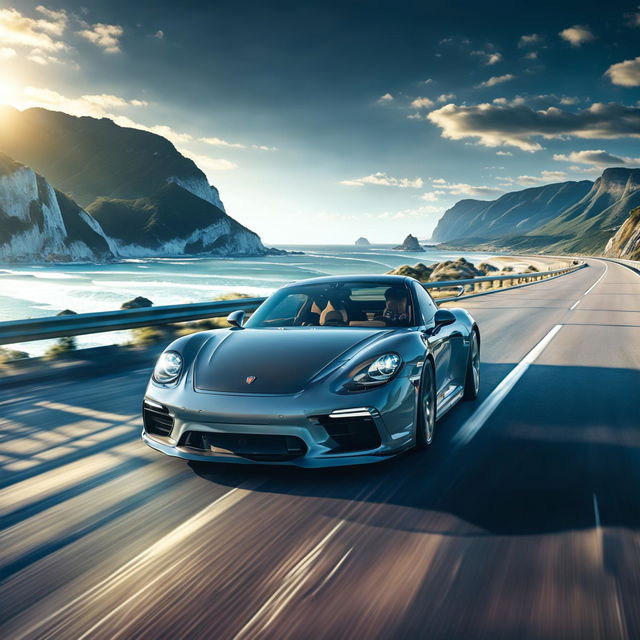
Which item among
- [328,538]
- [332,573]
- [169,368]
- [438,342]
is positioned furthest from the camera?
[438,342]

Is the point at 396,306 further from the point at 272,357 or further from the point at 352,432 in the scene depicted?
the point at 352,432

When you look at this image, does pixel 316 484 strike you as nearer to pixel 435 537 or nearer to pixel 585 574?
pixel 435 537

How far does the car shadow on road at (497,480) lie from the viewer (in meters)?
3.49

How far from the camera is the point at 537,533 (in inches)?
129

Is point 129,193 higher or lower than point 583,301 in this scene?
higher

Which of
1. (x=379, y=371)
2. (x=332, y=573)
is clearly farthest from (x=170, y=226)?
(x=332, y=573)

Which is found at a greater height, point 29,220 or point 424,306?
point 29,220

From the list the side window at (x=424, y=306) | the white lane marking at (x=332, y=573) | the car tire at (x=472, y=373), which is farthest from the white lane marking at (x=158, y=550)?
the car tire at (x=472, y=373)

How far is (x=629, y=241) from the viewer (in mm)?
134500

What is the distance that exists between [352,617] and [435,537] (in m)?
0.92

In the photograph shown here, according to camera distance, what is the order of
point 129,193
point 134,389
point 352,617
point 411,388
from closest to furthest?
point 352,617, point 411,388, point 134,389, point 129,193

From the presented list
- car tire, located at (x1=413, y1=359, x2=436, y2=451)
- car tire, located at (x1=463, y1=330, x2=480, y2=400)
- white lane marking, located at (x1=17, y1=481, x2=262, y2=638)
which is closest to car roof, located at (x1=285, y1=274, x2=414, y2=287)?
car tire, located at (x1=413, y1=359, x2=436, y2=451)

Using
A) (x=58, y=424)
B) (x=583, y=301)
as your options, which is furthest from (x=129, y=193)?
(x=58, y=424)

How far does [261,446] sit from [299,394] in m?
0.40
